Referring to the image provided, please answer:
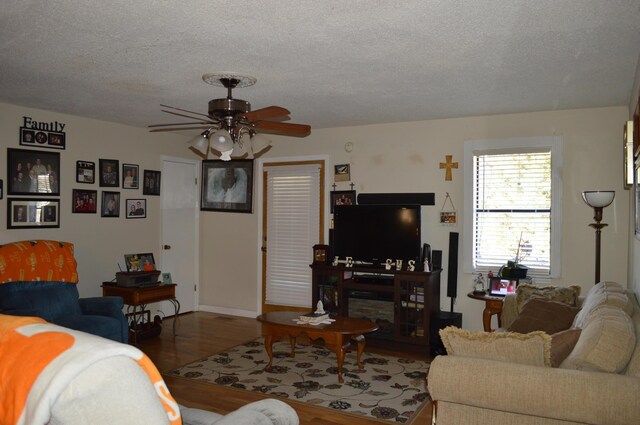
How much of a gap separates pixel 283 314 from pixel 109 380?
14.0 feet

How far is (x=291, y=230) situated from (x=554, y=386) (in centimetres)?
500

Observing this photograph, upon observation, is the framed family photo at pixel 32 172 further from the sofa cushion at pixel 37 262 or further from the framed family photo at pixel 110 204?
the sofa cushion at pixel 37 262

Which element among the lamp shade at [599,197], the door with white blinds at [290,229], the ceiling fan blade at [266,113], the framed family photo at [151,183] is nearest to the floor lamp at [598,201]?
the lamp shade at [599,197]

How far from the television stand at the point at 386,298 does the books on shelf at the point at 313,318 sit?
3.26 feet

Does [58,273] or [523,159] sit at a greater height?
[523,159]

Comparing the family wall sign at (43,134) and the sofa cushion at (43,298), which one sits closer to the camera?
the sofa cushion at (43,298)

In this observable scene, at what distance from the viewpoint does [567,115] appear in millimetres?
5398

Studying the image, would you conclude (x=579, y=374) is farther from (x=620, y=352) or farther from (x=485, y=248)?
(x=485, y=248)

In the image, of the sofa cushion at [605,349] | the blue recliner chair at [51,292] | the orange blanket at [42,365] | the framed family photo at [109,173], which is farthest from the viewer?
the framed family photo at [109,173]

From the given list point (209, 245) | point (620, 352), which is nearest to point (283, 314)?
point (209, 245)

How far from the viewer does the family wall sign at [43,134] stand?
17.9 feet

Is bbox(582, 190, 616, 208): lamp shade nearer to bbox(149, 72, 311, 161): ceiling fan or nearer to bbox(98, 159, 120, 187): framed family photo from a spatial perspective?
bbox(149, 72, 311, 161): ceiling fan

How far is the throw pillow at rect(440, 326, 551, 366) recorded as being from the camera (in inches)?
96.7

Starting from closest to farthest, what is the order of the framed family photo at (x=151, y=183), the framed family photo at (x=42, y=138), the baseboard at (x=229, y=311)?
the framed family photo at (x=42, y=138)
the framed family photo at (x=151, y=183)
the baseboard at (x=229, y=311)
